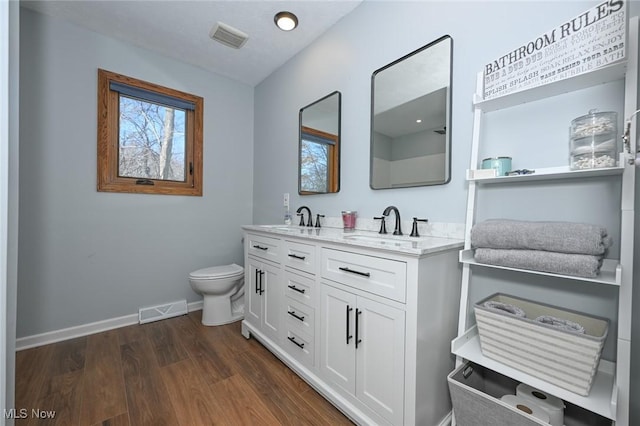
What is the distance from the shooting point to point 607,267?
3.12 ft

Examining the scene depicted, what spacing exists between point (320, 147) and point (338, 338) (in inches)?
58.8

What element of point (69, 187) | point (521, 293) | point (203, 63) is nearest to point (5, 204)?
point (69, 187)

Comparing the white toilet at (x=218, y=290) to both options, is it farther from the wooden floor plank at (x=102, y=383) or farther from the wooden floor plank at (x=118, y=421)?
the wooden floor plank at (x=118, y=421)

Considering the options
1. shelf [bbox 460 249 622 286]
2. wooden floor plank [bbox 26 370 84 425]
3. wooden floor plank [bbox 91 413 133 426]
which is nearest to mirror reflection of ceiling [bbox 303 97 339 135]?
shelf [bbox 460 249 622 286]

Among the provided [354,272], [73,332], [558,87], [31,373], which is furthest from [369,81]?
[73,332]

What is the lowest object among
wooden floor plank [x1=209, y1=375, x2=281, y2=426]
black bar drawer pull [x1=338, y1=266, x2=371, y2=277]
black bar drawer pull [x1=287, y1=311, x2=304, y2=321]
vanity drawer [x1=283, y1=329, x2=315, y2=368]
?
wooden floor plank [x1=209, y1=375, x2=281, y2=426]

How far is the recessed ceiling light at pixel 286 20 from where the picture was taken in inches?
78.5

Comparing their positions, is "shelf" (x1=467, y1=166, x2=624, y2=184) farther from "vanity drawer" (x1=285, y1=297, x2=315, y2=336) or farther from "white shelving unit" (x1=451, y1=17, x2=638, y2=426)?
"vanity drawer" (x1=285, y1=297, x2=315, y2=336)

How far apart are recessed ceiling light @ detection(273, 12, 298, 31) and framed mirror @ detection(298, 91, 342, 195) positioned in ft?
1.91

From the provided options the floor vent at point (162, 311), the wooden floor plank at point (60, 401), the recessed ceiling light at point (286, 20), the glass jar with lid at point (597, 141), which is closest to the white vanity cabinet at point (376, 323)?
the glass jar with lid at point (597, 141)

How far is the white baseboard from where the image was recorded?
6.50ft

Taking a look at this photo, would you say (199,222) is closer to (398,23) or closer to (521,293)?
(398,23)

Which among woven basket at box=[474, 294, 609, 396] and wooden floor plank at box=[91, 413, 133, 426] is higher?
woven basket at box=[474, 294, 609, 396]

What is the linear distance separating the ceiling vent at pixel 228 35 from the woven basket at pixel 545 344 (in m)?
2.54
